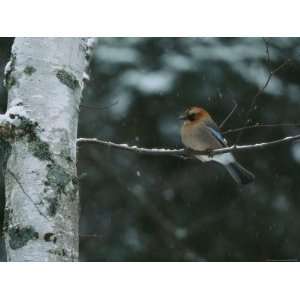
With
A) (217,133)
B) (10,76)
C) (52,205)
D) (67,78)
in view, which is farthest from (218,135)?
(52,205)

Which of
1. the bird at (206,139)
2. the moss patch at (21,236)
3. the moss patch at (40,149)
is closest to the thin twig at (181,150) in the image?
the bird at (206,139)

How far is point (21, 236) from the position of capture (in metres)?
1.61

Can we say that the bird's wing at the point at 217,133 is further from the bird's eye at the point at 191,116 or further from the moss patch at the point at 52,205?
the moss patch at the point at 52,205

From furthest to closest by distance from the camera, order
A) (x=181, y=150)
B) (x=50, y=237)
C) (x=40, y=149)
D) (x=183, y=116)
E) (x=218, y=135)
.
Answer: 1. (x=183, y=116)
2. (x=218, y=135)
3. (x=181, y=150)
4. (x=40, y=149)
5. (x=50, y=237)

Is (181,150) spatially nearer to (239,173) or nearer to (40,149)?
(239,173)

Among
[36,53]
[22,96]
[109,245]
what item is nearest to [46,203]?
[22,96]

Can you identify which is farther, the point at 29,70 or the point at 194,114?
the point at 194,114

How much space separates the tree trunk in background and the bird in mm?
1206

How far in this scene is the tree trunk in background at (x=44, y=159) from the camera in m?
1.62

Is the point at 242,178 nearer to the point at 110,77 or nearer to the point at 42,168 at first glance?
the point at 110,77

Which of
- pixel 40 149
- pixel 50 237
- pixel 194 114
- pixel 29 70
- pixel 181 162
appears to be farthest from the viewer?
pixel 181 162

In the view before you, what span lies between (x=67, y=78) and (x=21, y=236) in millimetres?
571

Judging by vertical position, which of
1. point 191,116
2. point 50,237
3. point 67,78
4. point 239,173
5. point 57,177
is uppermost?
point 191,116

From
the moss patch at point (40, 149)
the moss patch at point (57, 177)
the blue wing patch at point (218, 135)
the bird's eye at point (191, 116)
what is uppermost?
the bird's eye at point (191, 116)
